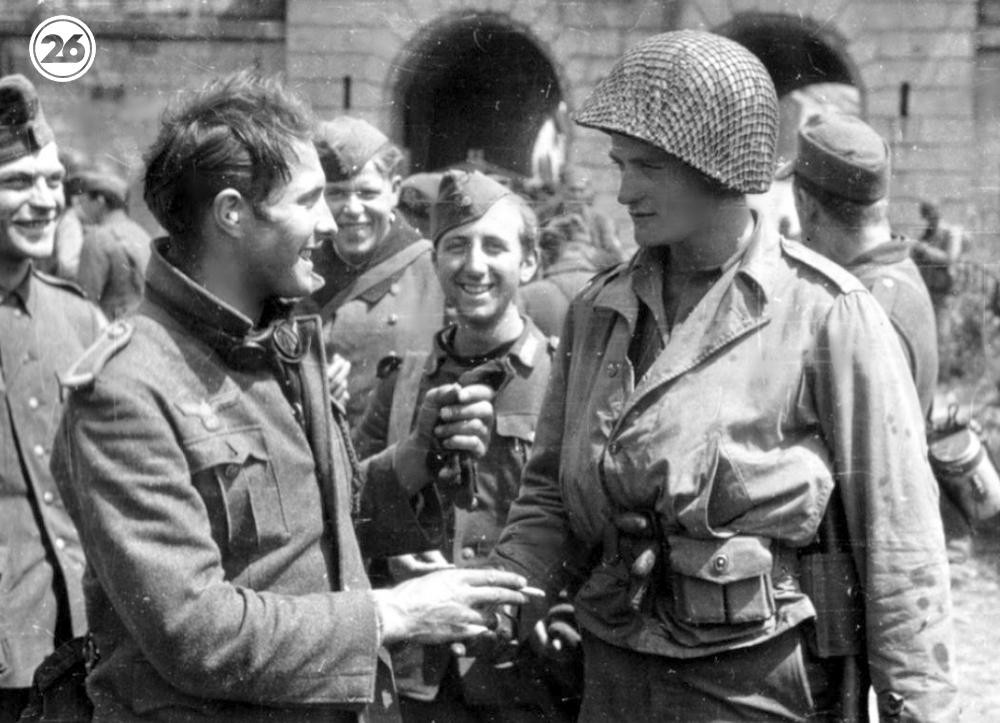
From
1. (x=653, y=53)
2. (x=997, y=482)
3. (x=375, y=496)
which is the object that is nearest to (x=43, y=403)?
(x=375, y=496)

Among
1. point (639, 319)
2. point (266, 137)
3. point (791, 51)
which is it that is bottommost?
point (791, 51)

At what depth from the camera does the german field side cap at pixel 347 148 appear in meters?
4.98

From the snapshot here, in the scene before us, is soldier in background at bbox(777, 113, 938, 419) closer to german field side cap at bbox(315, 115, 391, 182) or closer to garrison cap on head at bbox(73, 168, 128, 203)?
german field side cap at bbox(315, 115, 391, 182)

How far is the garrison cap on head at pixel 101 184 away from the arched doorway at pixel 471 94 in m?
2.74

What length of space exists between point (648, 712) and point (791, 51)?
1541cm

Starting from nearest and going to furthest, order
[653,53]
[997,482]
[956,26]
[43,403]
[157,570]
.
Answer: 1. [157,570]
2. [653,53]
3. [43,403]
4. [997,482]
5. [956,26]

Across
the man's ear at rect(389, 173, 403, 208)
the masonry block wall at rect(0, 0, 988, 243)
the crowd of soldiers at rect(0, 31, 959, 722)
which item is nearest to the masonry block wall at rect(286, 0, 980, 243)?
the masonry block wall at rect(0, 0, 988, 243)

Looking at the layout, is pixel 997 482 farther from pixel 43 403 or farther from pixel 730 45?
pixel 43 403

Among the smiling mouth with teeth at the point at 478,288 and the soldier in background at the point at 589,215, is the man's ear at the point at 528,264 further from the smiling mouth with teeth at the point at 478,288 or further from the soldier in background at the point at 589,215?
the soldier in background at the point at 589,215

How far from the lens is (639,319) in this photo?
10.5 ft

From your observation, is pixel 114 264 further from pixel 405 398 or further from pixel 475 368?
pixel 475 368

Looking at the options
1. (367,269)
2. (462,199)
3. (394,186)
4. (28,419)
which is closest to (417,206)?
(394,186)

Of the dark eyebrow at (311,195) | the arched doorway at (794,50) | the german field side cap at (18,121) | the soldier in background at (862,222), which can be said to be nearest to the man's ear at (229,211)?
the dark eyebrow at (311,195)

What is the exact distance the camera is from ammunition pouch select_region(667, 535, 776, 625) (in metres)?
2.92
